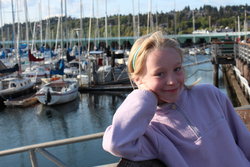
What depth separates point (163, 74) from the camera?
1480 millimetres

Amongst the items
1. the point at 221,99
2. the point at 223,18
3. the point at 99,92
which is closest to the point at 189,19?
the point at 223,18

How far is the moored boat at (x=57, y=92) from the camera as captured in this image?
2728 cm

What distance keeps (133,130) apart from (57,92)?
1048 inches

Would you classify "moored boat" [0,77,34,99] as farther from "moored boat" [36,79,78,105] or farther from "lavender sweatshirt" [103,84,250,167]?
"lavender sweatshirt" [103,84,250,167]

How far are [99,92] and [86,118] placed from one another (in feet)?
30.9

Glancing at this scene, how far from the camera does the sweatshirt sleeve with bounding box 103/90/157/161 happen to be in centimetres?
136

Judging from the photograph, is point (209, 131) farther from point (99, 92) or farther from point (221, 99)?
point (99, 92)

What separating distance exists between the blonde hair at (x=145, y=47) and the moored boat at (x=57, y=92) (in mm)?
26172

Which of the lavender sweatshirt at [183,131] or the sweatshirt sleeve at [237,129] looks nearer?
the lavender sweatshirt at [183,131]

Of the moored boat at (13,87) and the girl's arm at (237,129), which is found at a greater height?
the girl's arm at (237,129)

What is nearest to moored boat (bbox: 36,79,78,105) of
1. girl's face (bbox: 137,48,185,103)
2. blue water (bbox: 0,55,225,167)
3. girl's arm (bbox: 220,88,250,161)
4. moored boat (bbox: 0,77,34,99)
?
blue water (bbox: 0,55,225,167)

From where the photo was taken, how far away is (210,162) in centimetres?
152

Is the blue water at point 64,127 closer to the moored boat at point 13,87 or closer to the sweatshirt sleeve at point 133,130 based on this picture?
the moored boat at point 13,87

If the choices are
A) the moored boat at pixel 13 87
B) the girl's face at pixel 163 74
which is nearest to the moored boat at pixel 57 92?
the moored boat at pixel 13 87
